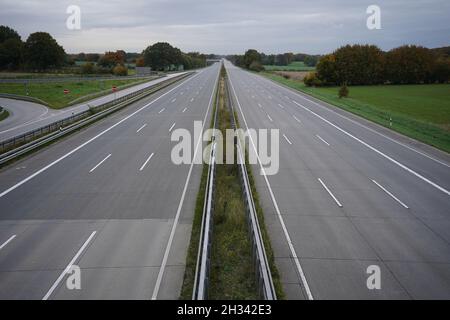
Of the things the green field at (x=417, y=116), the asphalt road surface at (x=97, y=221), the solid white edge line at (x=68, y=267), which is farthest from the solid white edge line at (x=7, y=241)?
the green field at (x=417, y=116)

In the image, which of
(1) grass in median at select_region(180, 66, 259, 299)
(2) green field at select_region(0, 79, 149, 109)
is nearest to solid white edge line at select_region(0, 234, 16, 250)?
(1) grass in median at select_region(180, 66, 259, 299)

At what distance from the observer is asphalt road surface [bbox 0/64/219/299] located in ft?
32.7

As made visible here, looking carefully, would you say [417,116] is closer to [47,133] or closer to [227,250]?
[47,133]

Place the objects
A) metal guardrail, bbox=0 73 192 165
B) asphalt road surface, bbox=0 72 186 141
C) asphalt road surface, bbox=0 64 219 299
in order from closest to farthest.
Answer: asphalt road surface, bbox=0 64 219 299 → metal guardrail, bbox=0 73 192 165 → asphalt road surface, bbox=0 72 186 141

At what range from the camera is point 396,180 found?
61.2ft

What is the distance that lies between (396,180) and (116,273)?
46.8ft

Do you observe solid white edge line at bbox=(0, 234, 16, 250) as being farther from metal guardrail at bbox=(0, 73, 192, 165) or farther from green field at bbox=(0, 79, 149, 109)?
green field at bbox=(0, 79, 149, 109)

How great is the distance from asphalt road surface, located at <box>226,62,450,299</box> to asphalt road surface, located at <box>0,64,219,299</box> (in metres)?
3.53

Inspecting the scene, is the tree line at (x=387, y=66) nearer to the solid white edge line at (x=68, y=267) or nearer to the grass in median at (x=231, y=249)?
the grass in median at (x=231, y=249)

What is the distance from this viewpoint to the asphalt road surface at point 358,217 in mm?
10219

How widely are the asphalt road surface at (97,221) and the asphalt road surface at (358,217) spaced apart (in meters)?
3.53
